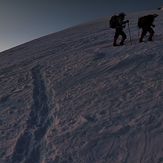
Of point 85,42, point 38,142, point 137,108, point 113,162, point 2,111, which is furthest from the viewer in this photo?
point 85,42

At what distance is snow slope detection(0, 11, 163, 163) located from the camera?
6.48 m

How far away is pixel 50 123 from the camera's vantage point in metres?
8.01

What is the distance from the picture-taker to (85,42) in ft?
59.2

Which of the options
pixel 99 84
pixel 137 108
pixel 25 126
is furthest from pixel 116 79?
pixel 25 126

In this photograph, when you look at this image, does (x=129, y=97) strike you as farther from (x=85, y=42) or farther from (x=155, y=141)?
(x=85, y=42)

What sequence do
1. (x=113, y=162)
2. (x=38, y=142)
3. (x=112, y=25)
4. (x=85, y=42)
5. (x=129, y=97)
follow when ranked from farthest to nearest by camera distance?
(x=85, y=42), (x=112, y=25), (x=129, y=97), (x=38, y=142), (x=113, y=162)

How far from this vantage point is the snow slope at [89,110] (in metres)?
6.48

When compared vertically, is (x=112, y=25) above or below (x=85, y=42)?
above

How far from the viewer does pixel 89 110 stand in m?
8.26

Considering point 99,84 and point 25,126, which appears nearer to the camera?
point 25,126

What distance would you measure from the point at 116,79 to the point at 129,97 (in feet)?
5.42

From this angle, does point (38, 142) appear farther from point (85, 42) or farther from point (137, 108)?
point (85, 42)

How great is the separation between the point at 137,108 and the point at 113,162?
6.76ft

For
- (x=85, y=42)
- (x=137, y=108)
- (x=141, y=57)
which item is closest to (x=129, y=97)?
(x=137, y=108)
